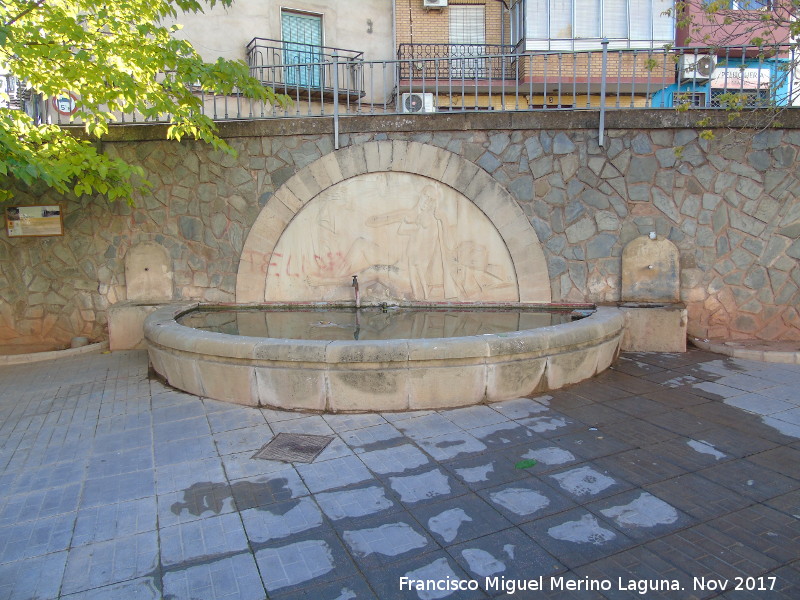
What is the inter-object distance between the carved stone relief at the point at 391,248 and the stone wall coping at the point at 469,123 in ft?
2.08

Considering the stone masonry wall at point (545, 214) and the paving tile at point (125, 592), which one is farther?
the stone masonry wall at point (545, 214)

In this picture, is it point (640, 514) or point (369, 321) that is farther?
point (369, 321)

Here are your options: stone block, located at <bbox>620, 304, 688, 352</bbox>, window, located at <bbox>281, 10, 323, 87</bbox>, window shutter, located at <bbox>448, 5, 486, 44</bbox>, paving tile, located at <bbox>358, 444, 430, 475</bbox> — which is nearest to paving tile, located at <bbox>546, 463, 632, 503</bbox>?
paving tile, located at <bbox>358, 444, 430, 475</bbox>

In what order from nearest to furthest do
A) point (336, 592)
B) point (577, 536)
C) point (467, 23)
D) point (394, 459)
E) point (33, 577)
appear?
point (336, 592)
point (33, 577)
point (577, 536)
point (394, 459)
point (467, 23)

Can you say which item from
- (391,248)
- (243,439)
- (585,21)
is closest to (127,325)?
(391,248)

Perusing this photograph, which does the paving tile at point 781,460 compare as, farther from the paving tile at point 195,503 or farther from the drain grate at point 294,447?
the paving tile at point 195,503

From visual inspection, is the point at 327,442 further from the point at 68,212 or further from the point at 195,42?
the point at 195,42

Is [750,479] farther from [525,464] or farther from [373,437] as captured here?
[373,437]

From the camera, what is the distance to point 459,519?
288 cm

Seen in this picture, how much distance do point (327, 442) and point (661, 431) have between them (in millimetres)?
2304

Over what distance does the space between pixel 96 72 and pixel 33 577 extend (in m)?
4.54

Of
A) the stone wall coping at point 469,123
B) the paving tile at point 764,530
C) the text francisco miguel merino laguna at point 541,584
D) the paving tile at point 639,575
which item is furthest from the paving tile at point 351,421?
the stone wall coping at point 469,123

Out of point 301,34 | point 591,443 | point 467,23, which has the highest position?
point 467,23

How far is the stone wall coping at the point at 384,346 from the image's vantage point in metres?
4.28
